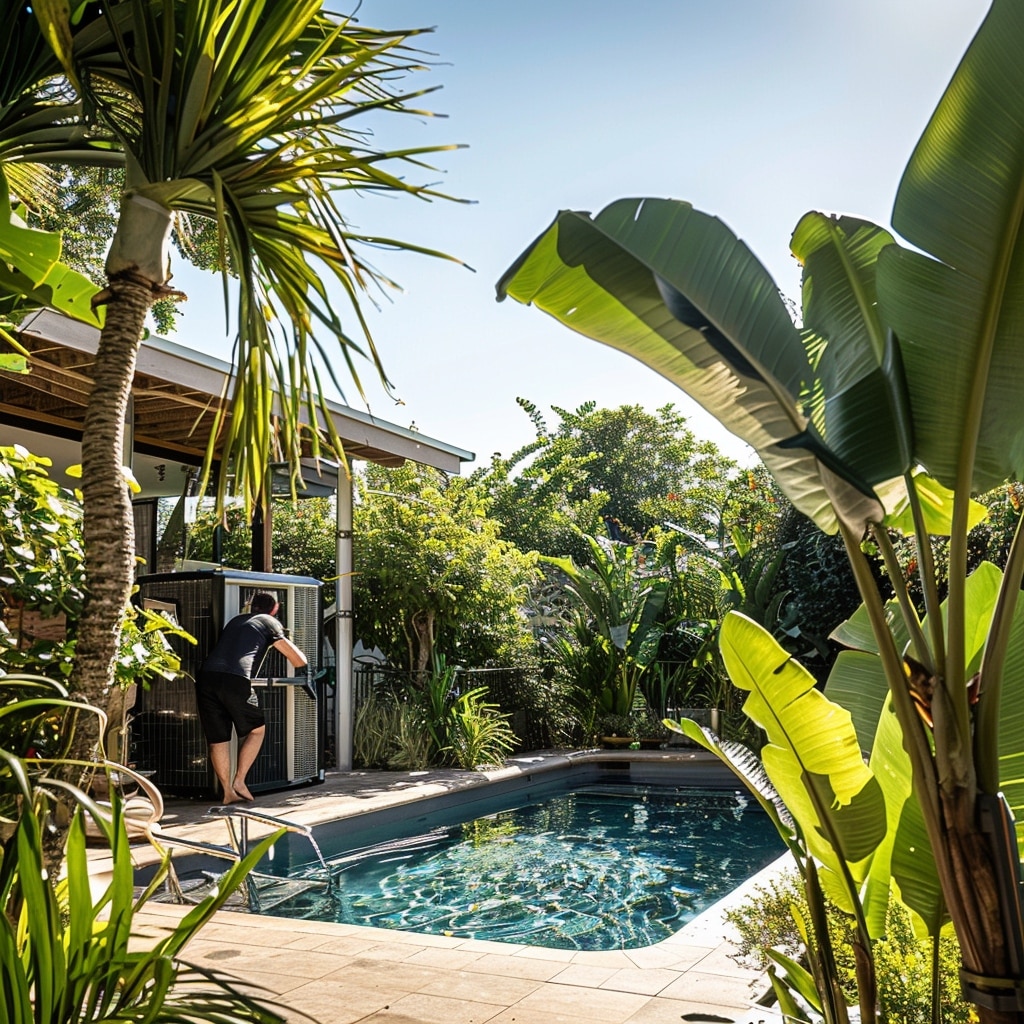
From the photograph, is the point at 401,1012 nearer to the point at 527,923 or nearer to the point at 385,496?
the point at 527,923

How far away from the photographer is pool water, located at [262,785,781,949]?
237 inches

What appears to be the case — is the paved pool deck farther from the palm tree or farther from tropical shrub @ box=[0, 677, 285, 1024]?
the palm tree

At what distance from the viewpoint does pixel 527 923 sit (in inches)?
233

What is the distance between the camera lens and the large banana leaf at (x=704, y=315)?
209cm

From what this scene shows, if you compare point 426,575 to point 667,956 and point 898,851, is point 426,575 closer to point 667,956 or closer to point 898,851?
point 667,956

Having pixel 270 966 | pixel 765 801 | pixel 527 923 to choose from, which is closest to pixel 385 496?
pixel 527 923

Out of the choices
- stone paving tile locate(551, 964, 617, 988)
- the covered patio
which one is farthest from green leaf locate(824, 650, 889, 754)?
the covered patio

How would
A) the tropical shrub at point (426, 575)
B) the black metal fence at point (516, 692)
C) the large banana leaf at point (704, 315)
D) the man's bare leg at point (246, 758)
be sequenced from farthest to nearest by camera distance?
the black metal fence at point (516, 692) → the tropical shrub at point (426, 575) → the man's bare leg at point (246, 758) → the large banana leaf at point (704, 315)

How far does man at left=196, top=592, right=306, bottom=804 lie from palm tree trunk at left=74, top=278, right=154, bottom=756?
630 cm

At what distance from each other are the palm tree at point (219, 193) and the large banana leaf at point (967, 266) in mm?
1381

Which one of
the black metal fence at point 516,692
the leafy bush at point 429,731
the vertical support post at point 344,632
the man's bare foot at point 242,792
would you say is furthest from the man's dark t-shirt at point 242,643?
the black metal fence at point 516,692

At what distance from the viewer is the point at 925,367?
2.13 meters

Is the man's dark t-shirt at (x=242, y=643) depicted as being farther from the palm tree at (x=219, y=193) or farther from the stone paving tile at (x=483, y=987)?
the palm tree at (x=219, y=193)

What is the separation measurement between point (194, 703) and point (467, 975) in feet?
18.5
